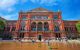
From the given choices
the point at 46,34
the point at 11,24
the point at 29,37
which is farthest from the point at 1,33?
the point at 46,34

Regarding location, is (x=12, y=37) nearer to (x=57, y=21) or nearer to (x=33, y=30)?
(x=33, y=30)

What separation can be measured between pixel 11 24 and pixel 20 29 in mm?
6911

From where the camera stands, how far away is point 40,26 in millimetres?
60844

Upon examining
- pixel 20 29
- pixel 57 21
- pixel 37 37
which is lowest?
pixel 37 37

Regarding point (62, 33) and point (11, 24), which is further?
point (11, 24)

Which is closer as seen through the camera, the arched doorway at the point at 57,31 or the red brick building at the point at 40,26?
the red brick building at the point at 40,26

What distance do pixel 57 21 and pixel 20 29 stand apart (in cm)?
1969

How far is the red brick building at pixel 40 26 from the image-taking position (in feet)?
189

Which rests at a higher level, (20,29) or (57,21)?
(57,21)

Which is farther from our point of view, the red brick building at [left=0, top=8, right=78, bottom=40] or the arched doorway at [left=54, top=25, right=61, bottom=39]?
the arched doorway at [left=54, top=25, right=61, bottom=39]

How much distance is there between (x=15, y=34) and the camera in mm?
57719

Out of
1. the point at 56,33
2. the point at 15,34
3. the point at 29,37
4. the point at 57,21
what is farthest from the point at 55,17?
the point at 15,34

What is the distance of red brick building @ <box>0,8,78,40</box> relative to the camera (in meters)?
57.6

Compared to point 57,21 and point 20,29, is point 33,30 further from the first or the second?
point 57,21
